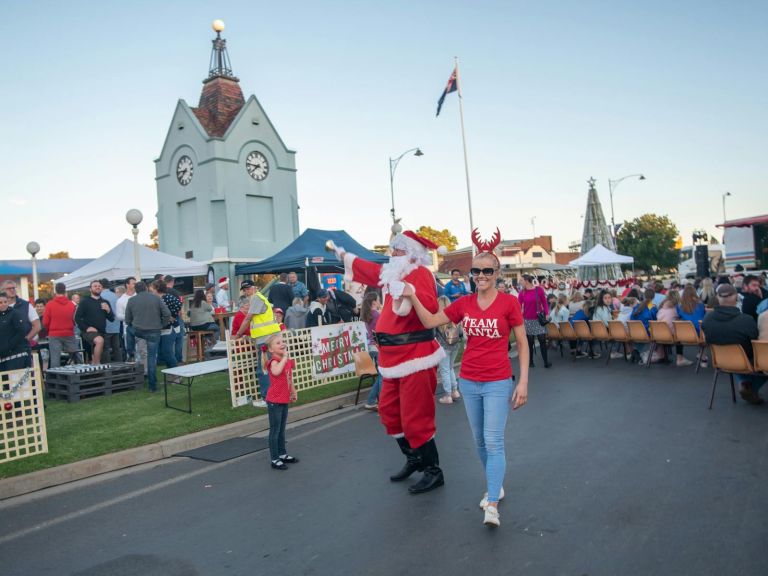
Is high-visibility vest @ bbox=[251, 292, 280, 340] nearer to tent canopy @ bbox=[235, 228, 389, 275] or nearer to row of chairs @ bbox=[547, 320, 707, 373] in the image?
row of chairs @ bbox=[547, 320, 707, 373]

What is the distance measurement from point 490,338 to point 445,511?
140 cm

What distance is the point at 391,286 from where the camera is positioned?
481cm

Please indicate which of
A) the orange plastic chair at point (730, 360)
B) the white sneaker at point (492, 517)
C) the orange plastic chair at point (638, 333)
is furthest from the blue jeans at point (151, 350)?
the orange plastic chair at point (638, 333)

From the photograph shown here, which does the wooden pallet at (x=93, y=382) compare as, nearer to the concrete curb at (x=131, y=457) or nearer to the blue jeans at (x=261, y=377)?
the blue jeans at (x=261, y=377)

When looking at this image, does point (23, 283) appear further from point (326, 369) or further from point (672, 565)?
point (672, 565)

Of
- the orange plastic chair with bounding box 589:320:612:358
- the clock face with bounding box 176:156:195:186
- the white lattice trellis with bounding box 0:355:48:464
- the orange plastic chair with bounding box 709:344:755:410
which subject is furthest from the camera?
the clock face with bounding box 176:156:195:186

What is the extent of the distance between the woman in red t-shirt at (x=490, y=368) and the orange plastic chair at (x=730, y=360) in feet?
14.2

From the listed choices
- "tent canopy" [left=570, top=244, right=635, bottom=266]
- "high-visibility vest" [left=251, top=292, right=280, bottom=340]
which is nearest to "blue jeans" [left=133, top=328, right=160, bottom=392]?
"high-visibility vest" [left=251, top=292, right=280, bottom=340]

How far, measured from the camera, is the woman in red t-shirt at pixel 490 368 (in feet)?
13.7

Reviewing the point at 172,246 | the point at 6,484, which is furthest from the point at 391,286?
the point at 172,246

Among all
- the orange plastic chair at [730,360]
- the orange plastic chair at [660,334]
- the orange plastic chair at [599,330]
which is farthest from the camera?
the orange plastic chair at [599,330]

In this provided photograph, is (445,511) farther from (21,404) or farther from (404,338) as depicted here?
(21,404)

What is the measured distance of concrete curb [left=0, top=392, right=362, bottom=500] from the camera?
569 centimetres

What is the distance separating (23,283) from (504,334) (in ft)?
122
